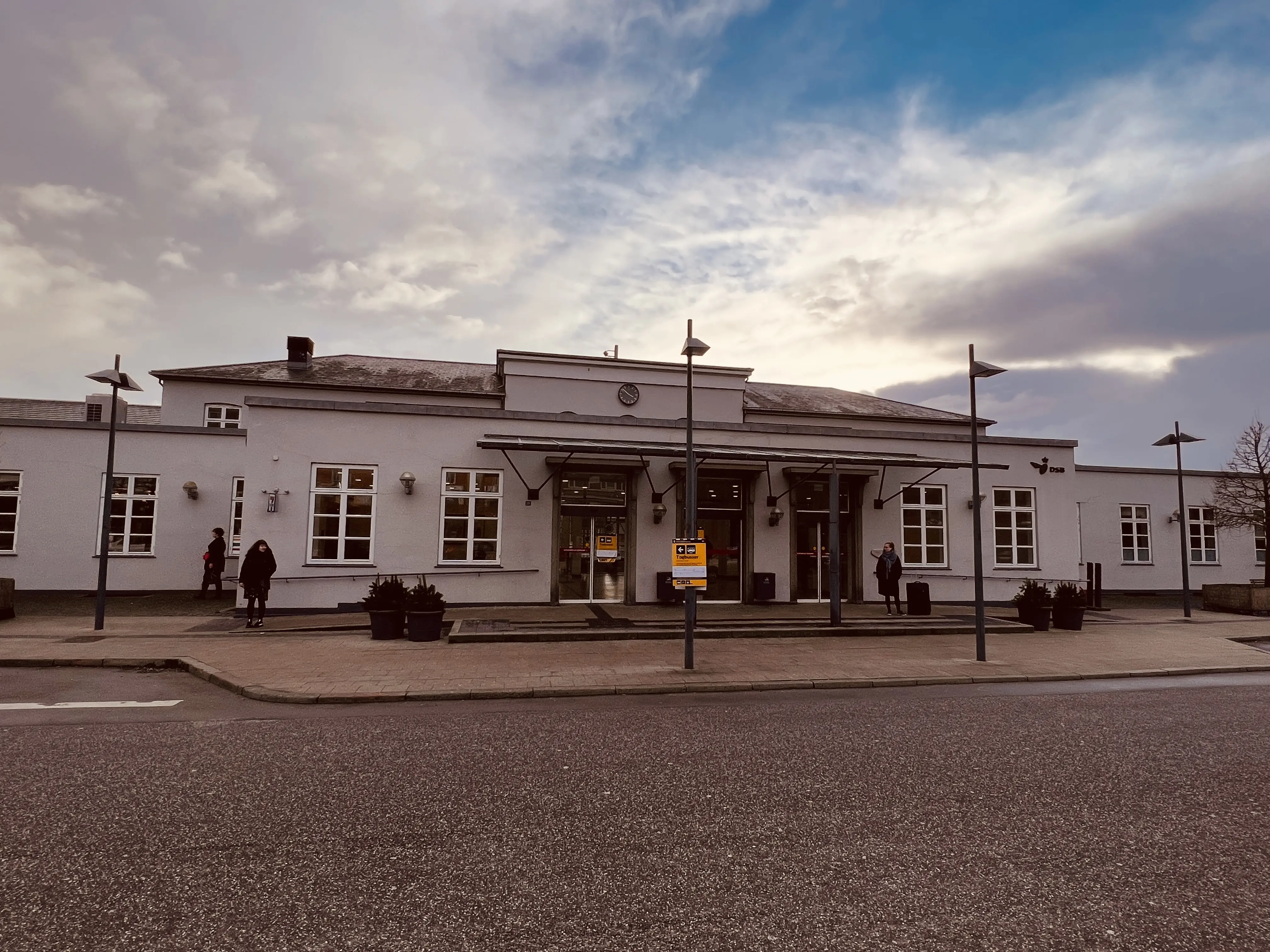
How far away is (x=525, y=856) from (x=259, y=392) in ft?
80.0

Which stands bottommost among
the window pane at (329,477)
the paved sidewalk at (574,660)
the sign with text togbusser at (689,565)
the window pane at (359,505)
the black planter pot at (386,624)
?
the paved sidewalk at (574,660)

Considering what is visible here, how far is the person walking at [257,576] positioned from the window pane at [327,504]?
180 cm

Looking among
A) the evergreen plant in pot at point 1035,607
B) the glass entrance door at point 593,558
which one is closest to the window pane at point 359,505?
the glass entrance door at point 593,558

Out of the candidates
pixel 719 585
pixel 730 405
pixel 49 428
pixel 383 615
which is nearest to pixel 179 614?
pixel 383 615

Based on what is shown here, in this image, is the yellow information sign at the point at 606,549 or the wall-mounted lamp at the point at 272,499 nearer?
the wall-mounted lamp at the point at 272,499

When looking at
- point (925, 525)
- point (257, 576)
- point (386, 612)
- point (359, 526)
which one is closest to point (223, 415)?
point (359, 526)

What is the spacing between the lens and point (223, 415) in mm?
25328

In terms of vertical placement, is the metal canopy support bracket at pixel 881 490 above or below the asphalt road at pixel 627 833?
above

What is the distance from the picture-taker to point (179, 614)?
52.5ft

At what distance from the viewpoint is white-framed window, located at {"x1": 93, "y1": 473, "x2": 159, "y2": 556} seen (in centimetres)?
2000

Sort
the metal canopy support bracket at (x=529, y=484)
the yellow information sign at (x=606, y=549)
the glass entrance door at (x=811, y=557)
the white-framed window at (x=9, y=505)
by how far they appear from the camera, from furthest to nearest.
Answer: the white-framed window at (x=9, y=505) → the glass entrance door at (x=811, y=557) → the yellow information sign at (x=606, y=549) → the metal canopy support bracket at (x=529, y=484)

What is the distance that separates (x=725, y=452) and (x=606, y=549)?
3914 millimetres

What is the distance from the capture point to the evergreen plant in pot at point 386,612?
511 inches

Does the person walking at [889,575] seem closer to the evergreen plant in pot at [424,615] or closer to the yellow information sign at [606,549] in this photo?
the yellow information sign at [606,549]
